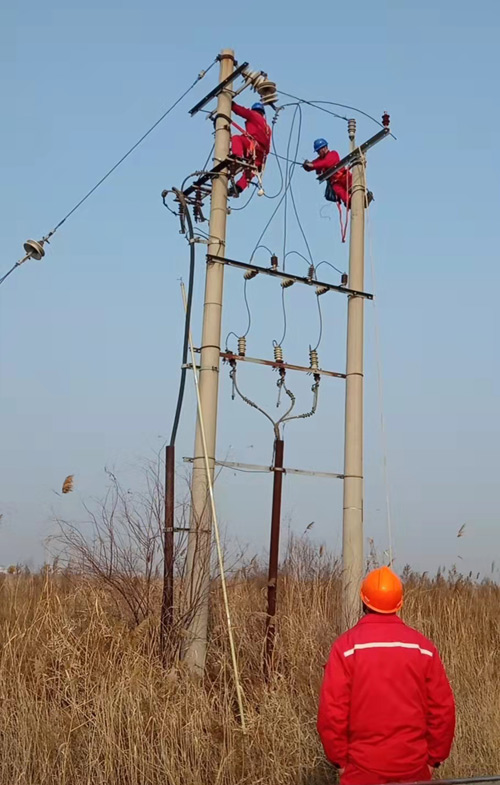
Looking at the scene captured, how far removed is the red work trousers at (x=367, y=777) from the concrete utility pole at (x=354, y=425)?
375 centimetres

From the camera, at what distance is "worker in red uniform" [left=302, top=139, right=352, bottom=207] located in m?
9.16

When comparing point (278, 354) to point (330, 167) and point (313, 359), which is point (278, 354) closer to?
point (313, 359)

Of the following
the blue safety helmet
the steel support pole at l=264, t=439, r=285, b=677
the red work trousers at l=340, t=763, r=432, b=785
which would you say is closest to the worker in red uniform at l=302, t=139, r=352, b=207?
the blue safety helmet

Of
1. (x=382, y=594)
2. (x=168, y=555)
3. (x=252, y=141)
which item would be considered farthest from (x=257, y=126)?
(x=382, y=594)

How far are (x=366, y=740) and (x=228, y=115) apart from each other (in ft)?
20.3

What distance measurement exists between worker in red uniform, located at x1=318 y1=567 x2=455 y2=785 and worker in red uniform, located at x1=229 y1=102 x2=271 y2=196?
5337 mm

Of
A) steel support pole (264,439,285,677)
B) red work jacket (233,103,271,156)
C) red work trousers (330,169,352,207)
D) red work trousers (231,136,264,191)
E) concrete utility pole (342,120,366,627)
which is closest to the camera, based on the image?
steel support pole (264,439,285,677)

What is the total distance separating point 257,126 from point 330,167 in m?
1.13

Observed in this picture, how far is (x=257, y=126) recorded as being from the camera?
330 inches

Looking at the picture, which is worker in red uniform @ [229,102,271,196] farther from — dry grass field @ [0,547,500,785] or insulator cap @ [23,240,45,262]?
dry grass field @ [0,547,500,785]

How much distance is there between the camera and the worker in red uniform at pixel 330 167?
360 inches

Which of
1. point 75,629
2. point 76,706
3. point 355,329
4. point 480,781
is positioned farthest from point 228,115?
point 480,781

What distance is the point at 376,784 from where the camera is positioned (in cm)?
356

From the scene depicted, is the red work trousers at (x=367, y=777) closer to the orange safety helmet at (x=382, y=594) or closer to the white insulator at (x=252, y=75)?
the orange safety helmet at (x=382, y=594)
